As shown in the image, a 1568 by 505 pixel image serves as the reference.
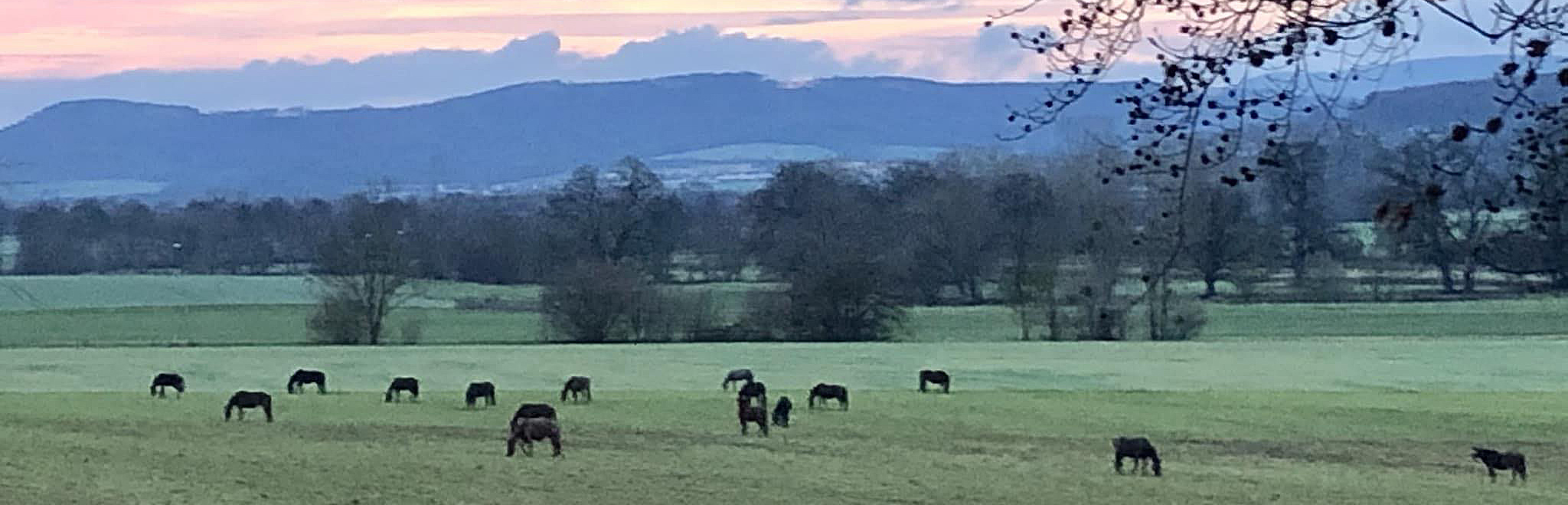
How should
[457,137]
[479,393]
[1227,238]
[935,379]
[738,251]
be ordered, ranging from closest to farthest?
[1227,238]
[479,393]
[935,379]
[738,251]
[457,137]

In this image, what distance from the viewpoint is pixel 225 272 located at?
76.8 metres

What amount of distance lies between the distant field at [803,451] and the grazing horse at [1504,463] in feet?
0.64

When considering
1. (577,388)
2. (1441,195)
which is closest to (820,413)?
(577,388)

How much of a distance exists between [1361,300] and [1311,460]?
33.0 meters

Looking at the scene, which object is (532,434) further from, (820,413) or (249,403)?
(820,413)

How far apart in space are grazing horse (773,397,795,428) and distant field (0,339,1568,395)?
8.86 meters

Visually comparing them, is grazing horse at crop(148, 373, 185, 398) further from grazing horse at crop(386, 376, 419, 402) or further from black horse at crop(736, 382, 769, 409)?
black horse at crop(736, 382, 769, 409)

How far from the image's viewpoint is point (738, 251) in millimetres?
68938

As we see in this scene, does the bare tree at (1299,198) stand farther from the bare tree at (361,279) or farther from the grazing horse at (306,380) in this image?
the bare tree at (361,279)

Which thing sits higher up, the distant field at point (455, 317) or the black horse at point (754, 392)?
the distant field at point (455, 317)

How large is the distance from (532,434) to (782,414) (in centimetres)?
638

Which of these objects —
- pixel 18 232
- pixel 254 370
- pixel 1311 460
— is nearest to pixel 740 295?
pixel 254 370

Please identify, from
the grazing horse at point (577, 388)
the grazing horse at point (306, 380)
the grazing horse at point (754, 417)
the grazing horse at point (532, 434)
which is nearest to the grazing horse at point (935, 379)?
the grazing horse at point (577, 388)

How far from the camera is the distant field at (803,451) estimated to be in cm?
2250
